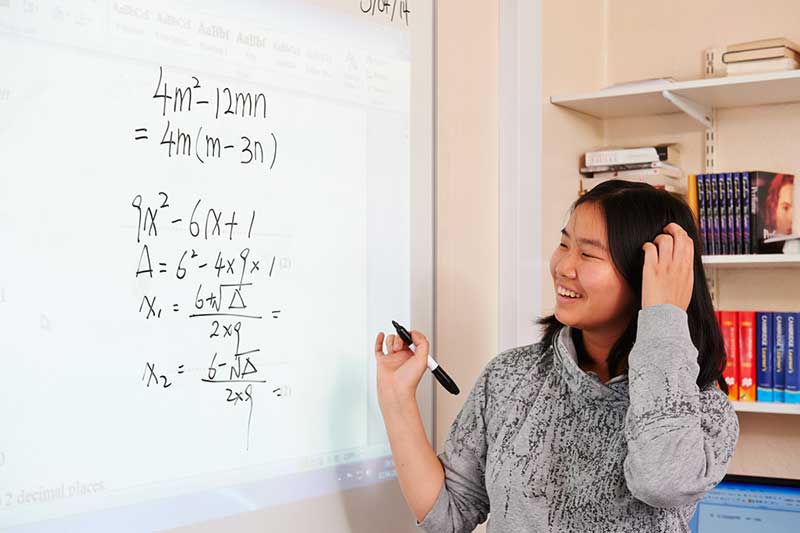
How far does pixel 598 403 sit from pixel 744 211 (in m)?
1.01

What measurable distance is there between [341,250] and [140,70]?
1.47 ft

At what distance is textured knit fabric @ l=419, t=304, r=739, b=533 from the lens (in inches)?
47.8

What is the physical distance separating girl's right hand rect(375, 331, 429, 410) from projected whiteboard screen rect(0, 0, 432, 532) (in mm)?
68

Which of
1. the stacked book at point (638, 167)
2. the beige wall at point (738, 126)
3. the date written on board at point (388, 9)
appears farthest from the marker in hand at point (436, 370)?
the beige wall at point (738, 126)

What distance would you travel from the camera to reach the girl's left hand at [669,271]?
1.28 m

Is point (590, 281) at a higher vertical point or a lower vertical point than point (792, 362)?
higher

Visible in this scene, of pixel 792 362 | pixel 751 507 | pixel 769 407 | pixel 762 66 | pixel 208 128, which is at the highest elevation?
pixel 762 66

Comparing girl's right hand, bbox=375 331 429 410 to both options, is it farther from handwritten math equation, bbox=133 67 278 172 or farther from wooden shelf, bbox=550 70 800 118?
wooden shelf, bbox=550 70 800 118

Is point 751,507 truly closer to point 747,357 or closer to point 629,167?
point 747,357

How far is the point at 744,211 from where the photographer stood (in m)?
2.15

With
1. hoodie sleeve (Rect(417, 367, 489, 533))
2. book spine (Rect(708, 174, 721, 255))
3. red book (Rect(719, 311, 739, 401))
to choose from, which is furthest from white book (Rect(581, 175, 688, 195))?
hoodie sleeve (Rect(417, 367, 489, 533))

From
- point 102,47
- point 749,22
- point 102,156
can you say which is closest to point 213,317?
point 102,156

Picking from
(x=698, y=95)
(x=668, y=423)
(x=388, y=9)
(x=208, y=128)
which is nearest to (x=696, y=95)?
(x=698, y=95)

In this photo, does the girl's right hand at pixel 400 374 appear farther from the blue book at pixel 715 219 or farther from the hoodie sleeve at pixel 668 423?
the blue book at pixel 715 219
